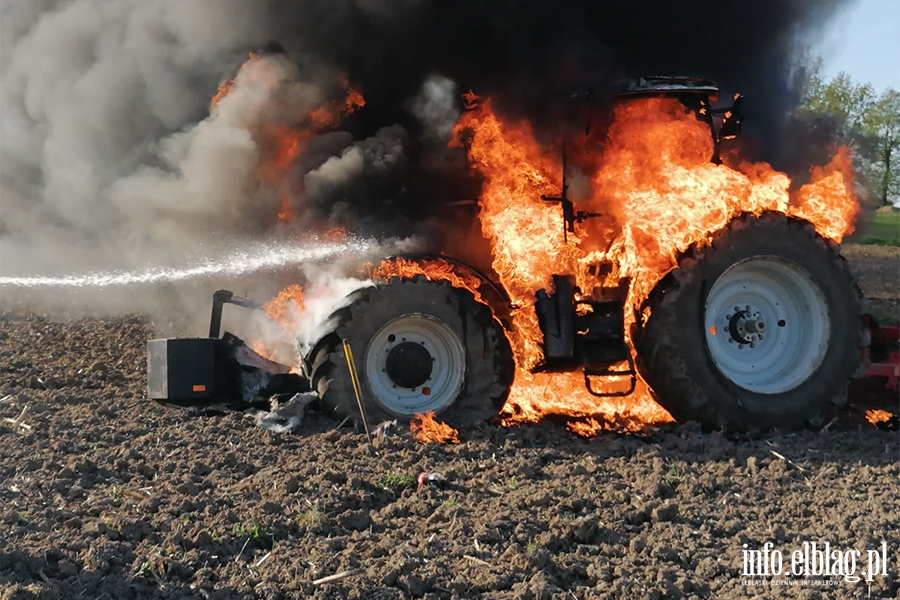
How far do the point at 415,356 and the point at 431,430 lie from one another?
69cm

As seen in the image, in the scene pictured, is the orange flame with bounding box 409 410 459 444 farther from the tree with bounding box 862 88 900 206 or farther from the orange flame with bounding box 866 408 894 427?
the tree with bounding box 862 88 900 206

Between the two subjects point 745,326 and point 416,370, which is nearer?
point 416,370

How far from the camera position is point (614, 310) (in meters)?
8.04

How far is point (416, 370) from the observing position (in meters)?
7.57

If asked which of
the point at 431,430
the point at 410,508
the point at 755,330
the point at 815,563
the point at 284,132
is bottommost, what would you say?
the point at 815,563

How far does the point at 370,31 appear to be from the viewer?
956cm

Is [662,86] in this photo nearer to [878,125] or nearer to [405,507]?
[405,507]

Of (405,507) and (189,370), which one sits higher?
(189,370)

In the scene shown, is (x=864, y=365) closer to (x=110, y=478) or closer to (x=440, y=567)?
(x=440, y=567)

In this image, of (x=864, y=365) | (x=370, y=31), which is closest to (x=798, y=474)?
(x=864, y=365)

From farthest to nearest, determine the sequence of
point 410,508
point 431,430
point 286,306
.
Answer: point 286,306 → point 431,430 → point 410,508

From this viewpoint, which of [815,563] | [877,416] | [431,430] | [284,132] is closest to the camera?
[815,563]

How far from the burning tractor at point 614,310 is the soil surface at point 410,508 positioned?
0.42 meters

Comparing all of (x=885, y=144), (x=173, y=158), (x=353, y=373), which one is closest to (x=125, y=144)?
(x=173, y=158)
